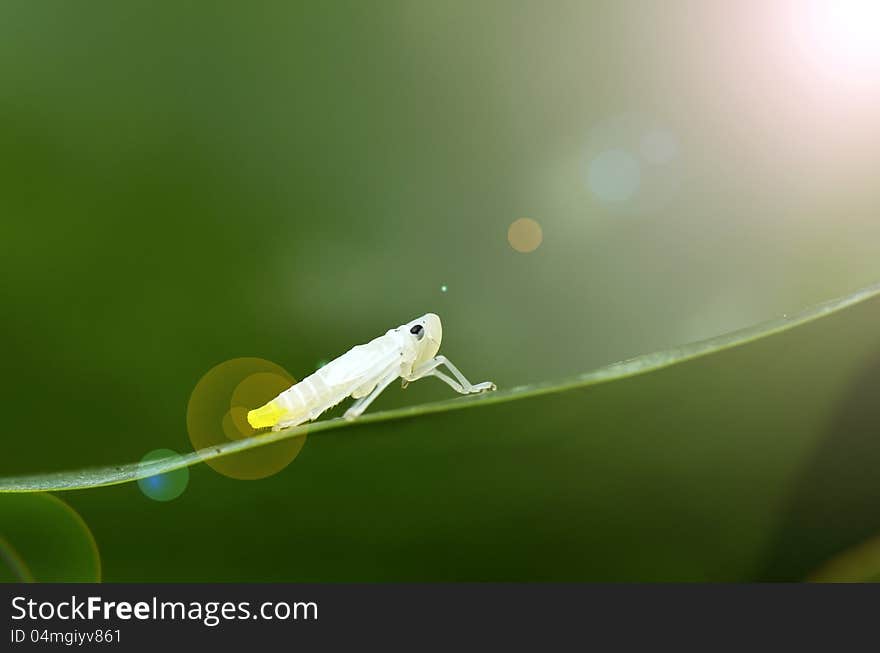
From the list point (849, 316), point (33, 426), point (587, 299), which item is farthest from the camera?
point (587, 299)

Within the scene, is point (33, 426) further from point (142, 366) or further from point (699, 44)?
point (699, 44)

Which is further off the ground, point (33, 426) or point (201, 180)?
point (201, 180)

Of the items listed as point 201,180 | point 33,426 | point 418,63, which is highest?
point 418,63

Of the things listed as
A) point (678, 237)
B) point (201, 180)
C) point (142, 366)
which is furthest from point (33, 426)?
point (678, 237)

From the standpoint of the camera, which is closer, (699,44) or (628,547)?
(628,547)

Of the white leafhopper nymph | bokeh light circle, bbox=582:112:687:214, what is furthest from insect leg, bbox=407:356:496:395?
bokeh light circle, bbox=582:112:687:214

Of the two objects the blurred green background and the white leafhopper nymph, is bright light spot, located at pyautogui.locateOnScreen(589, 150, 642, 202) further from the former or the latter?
the white leafhopper nymph
